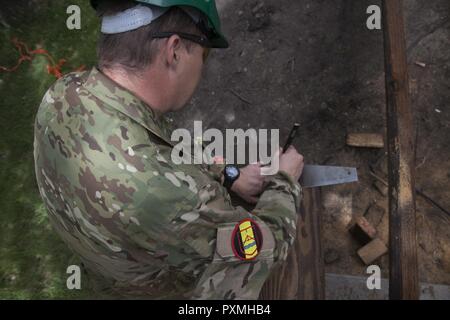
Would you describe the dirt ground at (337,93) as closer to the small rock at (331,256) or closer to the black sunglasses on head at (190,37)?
the small rock at (331,256)

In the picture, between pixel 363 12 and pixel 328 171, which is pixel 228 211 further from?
pixel 363 12

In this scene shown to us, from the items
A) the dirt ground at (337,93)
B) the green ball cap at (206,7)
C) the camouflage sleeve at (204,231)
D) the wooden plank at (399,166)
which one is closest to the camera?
the camouflage sleeve at (204,231)

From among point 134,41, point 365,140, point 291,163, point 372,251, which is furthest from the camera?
point 365,140

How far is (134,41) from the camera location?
57.2 inches

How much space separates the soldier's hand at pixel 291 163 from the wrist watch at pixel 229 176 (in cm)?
27

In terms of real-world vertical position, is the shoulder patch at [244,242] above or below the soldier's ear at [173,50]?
below

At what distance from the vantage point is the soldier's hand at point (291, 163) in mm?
2090

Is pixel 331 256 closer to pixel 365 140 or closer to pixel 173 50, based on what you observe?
pixel 365 140

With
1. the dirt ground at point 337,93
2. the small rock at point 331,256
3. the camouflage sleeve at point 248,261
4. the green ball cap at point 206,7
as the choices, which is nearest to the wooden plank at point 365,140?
the dirt ground at point 337,93

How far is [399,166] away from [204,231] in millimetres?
1305

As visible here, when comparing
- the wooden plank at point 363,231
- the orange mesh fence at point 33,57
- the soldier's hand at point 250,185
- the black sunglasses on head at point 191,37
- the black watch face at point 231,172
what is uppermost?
the orange mesh fence at point 33,57

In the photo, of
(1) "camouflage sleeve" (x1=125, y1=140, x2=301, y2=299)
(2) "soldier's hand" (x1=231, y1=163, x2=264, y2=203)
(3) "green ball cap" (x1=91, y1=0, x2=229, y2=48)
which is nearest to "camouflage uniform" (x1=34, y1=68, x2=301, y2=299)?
(1) "camouflage sleeve" (x1=125, y1=140, x2=301, y2=299)

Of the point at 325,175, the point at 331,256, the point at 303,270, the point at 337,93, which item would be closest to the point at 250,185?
the point at 325,175

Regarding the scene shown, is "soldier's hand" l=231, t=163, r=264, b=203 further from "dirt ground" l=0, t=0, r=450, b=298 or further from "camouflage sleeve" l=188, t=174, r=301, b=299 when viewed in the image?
"dirt ground" l=0, t=0, r=450, b=298
